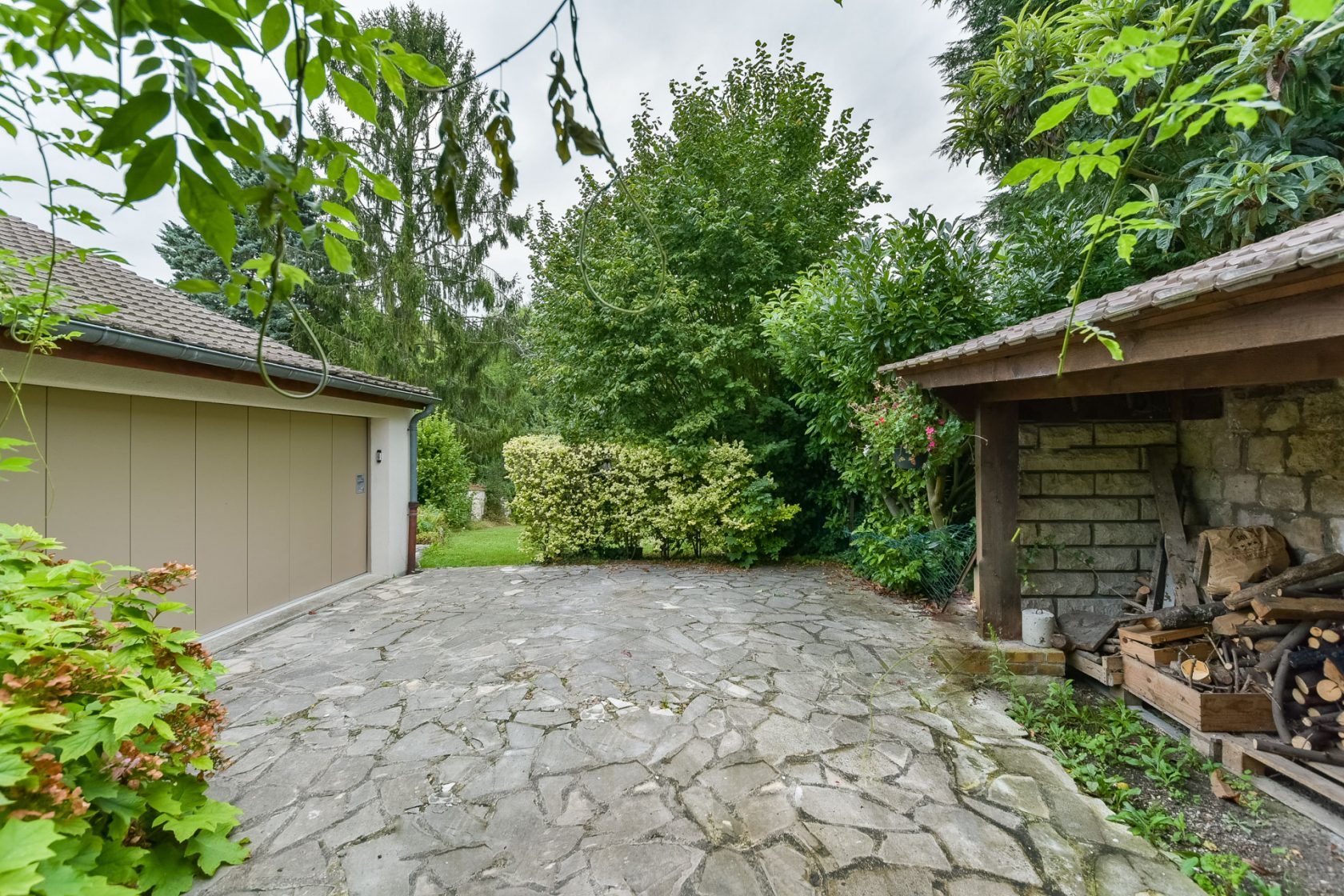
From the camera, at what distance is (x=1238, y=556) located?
2.85 m

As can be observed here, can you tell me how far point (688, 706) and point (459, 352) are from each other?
29.3ft

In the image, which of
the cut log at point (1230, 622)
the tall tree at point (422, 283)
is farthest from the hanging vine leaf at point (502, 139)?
the tall tree at point (422, 283)

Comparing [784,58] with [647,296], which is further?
[784,58]

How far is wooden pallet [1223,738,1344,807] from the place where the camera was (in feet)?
6.67

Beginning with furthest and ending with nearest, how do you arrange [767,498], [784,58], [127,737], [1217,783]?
[784,58], [767,498], [1217,783], [127,737]

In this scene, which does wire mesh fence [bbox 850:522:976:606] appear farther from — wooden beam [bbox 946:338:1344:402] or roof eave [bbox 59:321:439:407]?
roof eave [bbox 59:321:439:407]

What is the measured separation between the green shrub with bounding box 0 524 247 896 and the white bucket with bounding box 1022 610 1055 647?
12.7 feet

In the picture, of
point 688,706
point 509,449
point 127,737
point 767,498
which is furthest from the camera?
point 509,449

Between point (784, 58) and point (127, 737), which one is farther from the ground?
point (784, 58)

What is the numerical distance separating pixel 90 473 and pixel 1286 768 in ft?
20.0

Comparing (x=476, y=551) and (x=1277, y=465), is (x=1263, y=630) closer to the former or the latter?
(x=1277, y=465)

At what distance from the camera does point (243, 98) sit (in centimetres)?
97

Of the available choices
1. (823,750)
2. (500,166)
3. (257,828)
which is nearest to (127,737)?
(257,828)

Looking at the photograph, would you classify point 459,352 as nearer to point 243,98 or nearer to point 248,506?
point 248,506
